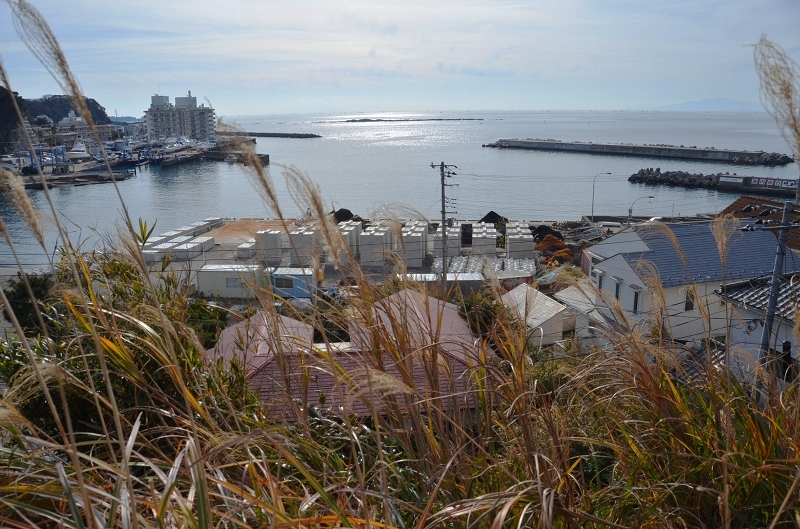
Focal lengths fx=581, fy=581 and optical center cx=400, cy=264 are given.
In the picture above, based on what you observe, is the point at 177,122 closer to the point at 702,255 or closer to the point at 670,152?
the point at 670,152

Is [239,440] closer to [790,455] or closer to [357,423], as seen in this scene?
[357,423]

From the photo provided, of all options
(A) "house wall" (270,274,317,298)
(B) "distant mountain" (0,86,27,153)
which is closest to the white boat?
(B) "distant mountain" (0,86,27,153)

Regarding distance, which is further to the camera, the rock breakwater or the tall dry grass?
the rock breakwater

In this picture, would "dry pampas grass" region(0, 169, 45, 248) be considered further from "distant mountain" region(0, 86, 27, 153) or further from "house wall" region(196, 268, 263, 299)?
"house wall" region(196, 268, 263, 299)

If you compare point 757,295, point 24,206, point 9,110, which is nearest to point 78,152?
point 9,110

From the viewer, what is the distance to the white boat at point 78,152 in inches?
1371

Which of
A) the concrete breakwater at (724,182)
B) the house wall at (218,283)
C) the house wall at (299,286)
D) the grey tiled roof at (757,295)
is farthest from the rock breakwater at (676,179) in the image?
the house wall at (299,286)

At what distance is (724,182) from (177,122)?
5325 centimetres

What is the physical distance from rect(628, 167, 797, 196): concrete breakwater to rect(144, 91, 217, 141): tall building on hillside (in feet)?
149

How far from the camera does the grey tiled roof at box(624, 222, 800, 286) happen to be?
225 inches

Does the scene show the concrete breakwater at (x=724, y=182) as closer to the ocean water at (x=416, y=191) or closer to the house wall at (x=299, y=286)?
the ocean water at (x=416, y=191)

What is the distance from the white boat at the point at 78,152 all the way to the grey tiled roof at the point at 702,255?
36145 millimetres

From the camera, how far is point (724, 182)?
25984 mm

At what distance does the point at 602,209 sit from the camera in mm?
21859
